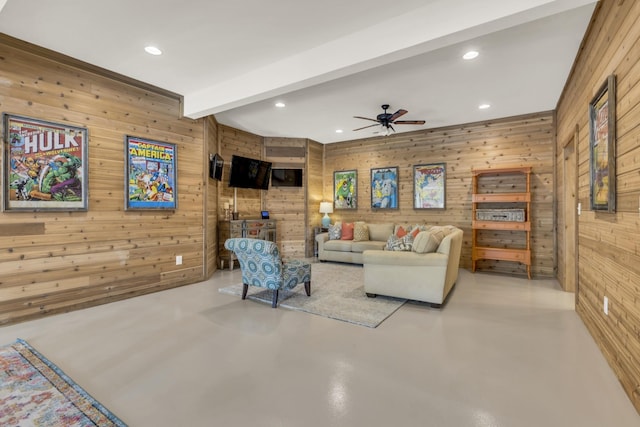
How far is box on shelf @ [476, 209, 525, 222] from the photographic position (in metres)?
5.26

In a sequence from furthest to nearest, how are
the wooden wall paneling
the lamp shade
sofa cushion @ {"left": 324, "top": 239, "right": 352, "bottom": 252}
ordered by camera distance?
the lamp shade → sofa cushion @ {"left": 324, "top": 239, "right": 352, "bottom": 252} → the wooden wall paneling

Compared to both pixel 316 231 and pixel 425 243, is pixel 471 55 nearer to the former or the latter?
pixel 425 243

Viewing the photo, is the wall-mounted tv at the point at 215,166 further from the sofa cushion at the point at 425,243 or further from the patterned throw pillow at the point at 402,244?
the sofa cushion at the point at 425,243

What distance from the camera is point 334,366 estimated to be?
2.34 m

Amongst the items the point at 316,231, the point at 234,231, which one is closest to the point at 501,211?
the point at 316,231

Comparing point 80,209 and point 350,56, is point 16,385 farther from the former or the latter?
point 350,56

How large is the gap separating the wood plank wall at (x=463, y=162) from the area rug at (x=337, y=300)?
2.43m

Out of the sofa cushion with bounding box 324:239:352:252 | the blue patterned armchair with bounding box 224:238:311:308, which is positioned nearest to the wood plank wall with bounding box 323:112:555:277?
the sofa cushion with bounding box 324:239:352:252

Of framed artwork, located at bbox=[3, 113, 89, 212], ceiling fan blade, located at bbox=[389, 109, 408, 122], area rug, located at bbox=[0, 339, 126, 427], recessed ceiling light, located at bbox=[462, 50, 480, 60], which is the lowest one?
area rug, located at bbox=[0, 339, 126, 427]

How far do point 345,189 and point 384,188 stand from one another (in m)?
1.01

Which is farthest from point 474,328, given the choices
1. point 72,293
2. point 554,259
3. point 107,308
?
point 72,293

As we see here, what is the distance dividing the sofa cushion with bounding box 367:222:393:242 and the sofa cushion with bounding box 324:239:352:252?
588 mm

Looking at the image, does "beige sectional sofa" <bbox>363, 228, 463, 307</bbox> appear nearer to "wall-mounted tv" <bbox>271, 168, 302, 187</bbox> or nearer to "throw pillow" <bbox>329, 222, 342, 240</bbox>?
"throw pillow" <bbox>329, 222, 342, 240</bbox>

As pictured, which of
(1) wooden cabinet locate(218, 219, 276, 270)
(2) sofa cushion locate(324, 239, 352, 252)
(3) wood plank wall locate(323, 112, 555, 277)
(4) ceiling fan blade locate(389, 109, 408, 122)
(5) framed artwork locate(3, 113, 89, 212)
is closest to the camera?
(5) framed artwork locate(3, 113, 89, 212)
